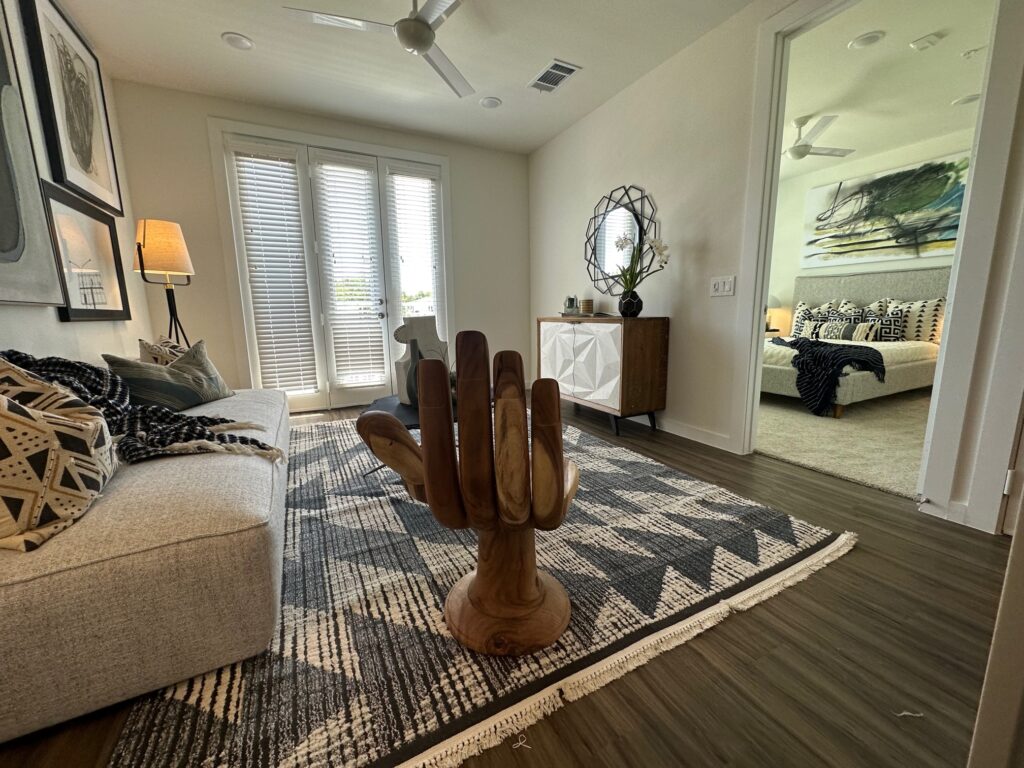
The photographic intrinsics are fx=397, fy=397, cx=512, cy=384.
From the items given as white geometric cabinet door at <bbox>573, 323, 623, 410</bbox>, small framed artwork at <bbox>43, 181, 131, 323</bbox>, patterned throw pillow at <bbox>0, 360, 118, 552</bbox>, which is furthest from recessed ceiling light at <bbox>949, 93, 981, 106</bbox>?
small framed artwork at <bbox>43, 181, 131, 323</bbox>

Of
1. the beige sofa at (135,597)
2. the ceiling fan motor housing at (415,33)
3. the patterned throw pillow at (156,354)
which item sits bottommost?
the beige sofa at (135,597)

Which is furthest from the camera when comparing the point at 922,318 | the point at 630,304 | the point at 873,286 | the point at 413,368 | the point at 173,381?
the point at 873,286

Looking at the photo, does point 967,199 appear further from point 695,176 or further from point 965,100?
point 965,100

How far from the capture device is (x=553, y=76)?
273cm

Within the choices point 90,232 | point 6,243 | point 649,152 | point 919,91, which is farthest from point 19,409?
point 919,91

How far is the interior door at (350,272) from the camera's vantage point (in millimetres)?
3365

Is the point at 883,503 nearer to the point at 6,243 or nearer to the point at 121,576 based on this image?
the point at 121,576

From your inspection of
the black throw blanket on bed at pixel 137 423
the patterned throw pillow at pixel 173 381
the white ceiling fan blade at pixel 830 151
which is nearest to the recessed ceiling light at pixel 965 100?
the white ceiling fan blade at pixel 830 151

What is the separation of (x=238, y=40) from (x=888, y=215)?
19.2 feet

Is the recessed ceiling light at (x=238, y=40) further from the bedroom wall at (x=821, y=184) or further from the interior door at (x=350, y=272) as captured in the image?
the bedroom wall at (x=821, y=184)

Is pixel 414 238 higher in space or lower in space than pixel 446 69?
lower

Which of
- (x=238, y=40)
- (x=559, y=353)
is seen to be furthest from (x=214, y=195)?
(x=559, y=353)

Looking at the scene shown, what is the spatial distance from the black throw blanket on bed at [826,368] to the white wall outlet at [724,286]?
138cm

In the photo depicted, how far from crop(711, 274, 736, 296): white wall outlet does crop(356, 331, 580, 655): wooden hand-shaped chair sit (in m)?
1.89
